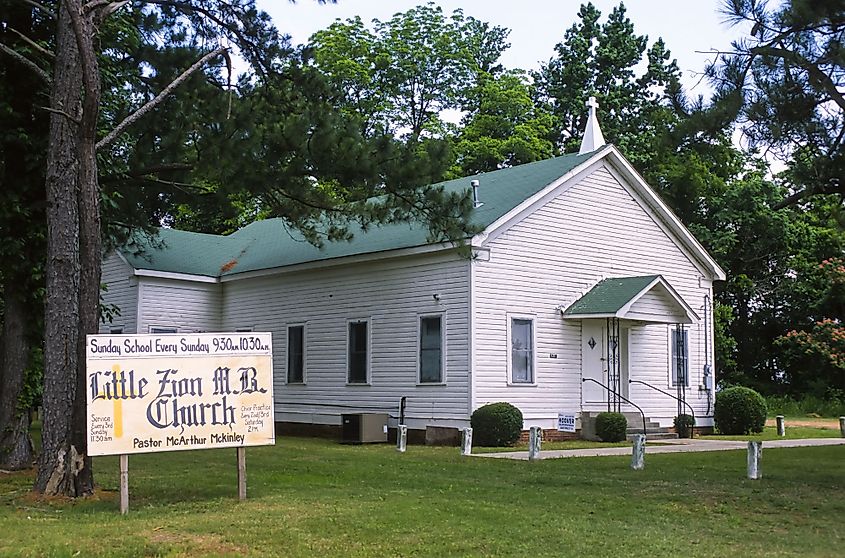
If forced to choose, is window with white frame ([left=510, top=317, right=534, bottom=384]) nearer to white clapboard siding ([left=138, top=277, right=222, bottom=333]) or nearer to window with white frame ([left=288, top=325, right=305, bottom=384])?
window with white frame ([left=288, top=325, right=305, bottom=384])

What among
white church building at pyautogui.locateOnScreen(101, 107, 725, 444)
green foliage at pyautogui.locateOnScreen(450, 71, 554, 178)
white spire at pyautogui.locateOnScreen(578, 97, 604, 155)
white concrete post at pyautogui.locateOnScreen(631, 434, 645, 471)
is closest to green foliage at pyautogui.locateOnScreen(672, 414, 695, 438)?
white church building at pyautogui.locateOnScreen(101, 107, 725, 444)

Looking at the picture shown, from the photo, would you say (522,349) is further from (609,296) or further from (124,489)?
(124,489)

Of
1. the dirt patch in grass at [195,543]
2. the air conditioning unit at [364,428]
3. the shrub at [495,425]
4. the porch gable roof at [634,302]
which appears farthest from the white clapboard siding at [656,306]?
the dirt patch in grass at [195,543]

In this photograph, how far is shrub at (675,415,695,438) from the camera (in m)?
25.2

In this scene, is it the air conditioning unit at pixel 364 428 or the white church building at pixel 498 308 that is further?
the air conditioning unit at pixel 364 428

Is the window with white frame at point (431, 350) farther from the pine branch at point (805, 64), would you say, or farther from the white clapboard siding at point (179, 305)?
the pine branch at point (805, 64)

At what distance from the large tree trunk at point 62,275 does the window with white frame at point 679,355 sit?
16688 millimetres

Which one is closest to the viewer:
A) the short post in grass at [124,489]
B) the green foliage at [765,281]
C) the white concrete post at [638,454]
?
the short post in grass at [124,489]

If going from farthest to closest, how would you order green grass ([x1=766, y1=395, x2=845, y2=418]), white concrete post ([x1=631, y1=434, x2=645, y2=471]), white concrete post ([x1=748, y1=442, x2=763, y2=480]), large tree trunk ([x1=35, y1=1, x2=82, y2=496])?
green grass ([x1=766, y1=395, x2=845, y2=418])
white concrete post ([x1=631, y1=434, x2=645, y2=471])
white concrete post ([x1=748, y1=442, x2=763, y2=480])
large tree trunk ([x1=35, y1=1, x2=82, y2=496])

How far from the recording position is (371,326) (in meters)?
24.2

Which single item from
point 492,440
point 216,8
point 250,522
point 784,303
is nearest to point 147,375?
point 250,522

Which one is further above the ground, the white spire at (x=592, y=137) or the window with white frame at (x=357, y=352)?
the white spire at (x=592, y=137)

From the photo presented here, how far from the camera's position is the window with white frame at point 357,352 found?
24.5 meters

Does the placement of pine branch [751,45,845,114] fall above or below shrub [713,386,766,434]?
above
